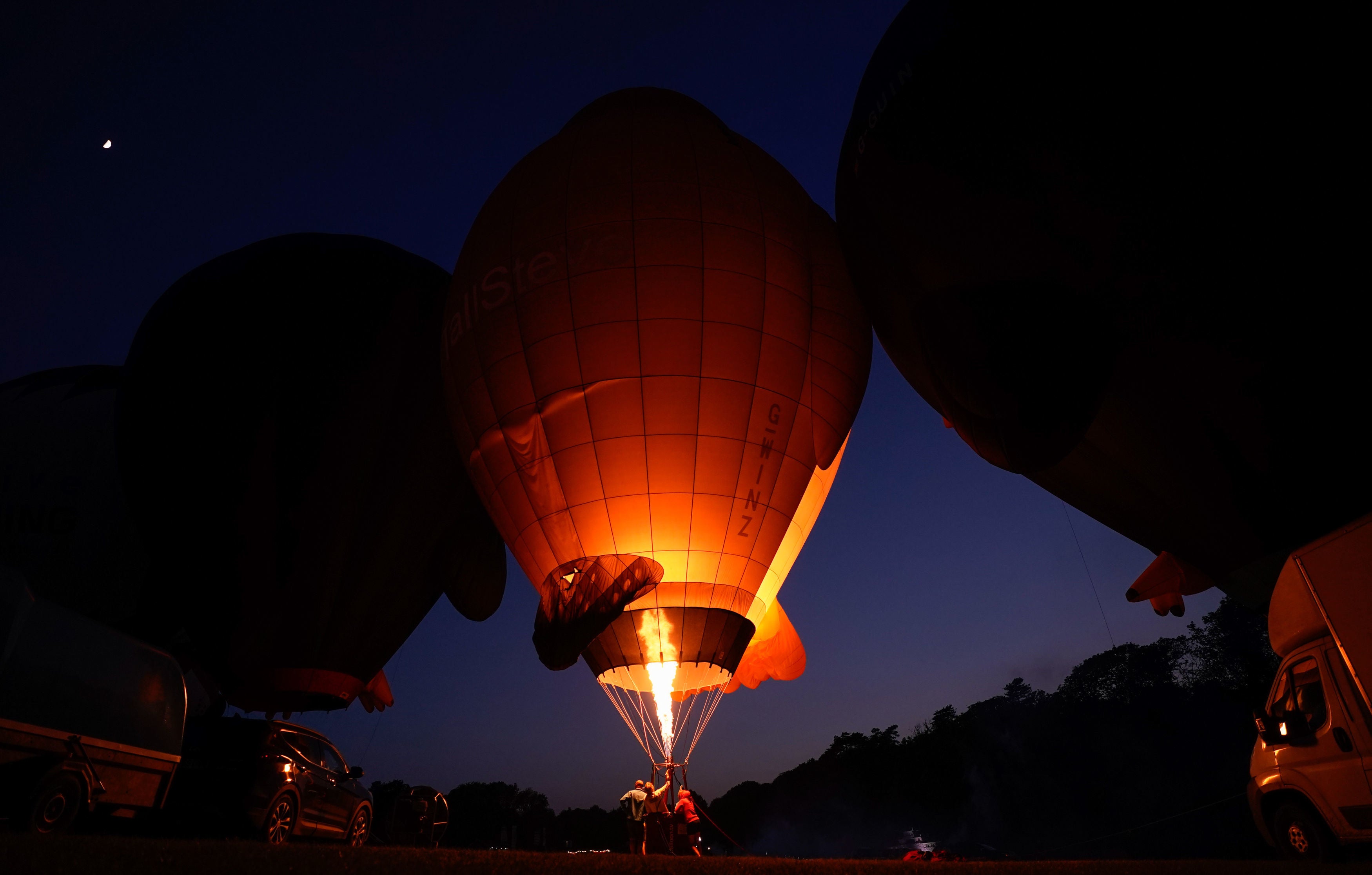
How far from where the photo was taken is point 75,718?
606 cm

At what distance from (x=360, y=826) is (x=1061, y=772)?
4357 centimetres

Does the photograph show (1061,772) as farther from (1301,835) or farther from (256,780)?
(256,780)

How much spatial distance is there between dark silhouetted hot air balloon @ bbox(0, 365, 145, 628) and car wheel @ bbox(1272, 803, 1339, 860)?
1646cm

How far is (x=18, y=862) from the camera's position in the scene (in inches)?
133

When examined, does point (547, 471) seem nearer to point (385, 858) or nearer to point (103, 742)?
point (103, 742)

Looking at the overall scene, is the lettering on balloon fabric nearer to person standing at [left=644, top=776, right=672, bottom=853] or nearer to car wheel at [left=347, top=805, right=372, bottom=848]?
car wheel at [left=347, top=805, right=372, bottom=848]

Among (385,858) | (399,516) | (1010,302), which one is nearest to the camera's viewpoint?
(385,858)

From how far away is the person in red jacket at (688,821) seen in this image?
375 inches

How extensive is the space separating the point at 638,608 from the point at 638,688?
1217 millimetres

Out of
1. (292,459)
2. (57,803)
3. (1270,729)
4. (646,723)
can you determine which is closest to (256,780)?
(57,803)

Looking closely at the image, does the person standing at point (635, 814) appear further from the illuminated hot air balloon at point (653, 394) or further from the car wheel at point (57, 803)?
the car wheel at point (57, 803)

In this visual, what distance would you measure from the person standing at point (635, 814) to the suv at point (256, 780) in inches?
122

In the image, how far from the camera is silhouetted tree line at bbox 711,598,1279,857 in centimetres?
3938

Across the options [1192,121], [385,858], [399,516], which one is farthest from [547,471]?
[1192,121]
